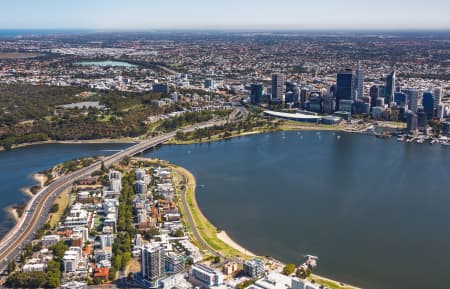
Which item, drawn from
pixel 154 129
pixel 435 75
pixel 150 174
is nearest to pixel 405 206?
pixel 150 174

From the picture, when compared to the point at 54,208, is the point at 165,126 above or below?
above

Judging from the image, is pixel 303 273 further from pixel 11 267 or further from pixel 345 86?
pixel 345 86

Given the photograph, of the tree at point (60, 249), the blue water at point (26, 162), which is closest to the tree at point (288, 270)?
the tree at point (60, 249)

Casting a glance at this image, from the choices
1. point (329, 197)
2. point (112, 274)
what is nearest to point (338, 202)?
point (329, 197)

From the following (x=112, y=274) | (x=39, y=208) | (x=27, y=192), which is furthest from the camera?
(x=27, y=192)

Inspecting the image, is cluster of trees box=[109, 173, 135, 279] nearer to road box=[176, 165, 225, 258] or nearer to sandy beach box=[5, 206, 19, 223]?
road box=[176, 165, 225, 258]

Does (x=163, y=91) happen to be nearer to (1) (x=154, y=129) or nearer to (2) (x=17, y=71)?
(1) (x=154, y=129)

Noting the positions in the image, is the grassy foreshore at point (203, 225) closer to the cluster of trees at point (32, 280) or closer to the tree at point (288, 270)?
the tree at point (288, 270)
